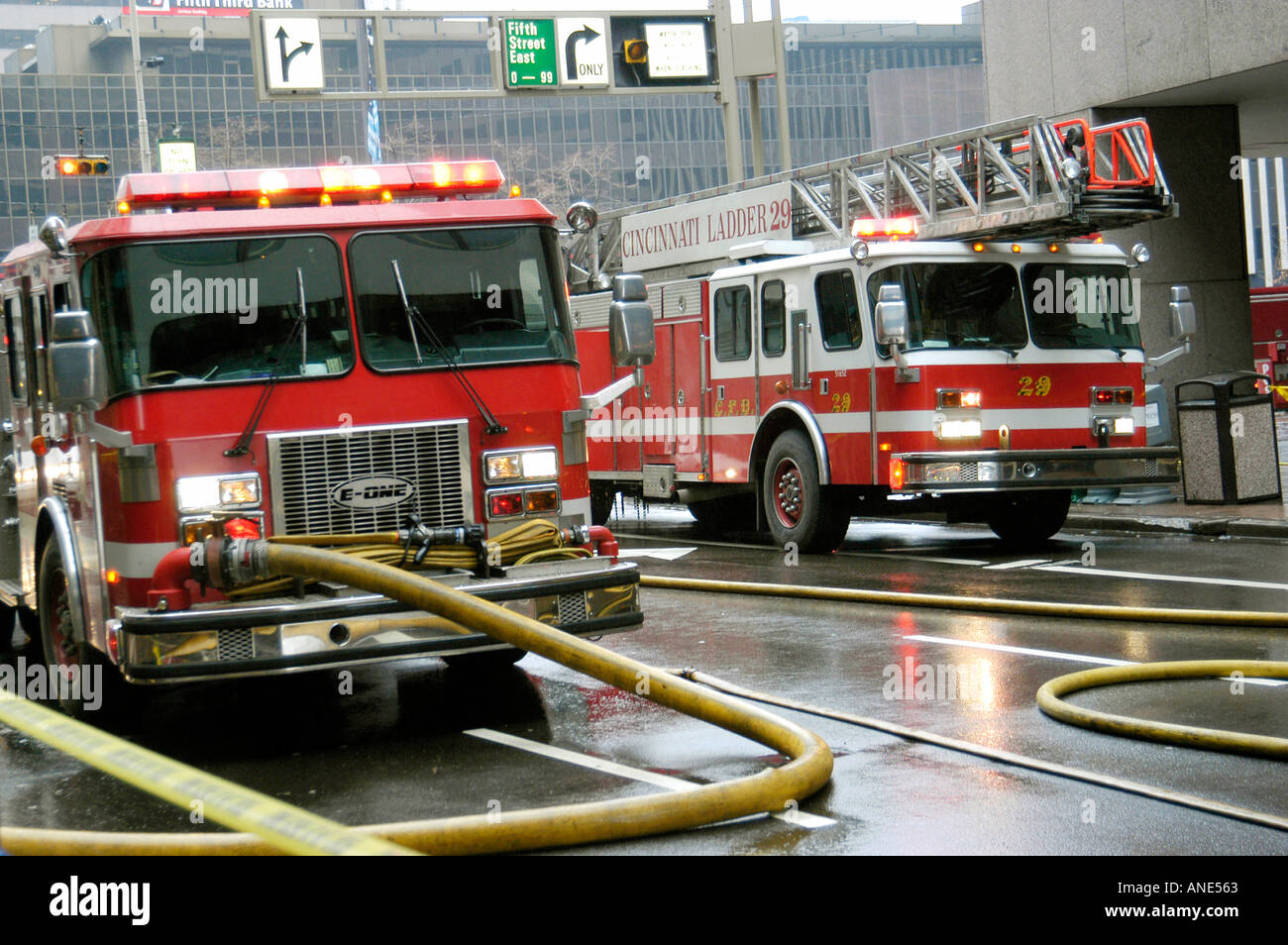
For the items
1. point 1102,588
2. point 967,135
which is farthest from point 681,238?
point 1102,588

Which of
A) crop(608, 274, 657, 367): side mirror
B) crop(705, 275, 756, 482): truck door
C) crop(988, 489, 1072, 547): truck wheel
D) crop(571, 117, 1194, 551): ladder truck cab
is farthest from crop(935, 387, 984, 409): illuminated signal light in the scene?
crop(608, 274, 657, 367): side mirror

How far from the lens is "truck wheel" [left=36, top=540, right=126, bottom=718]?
7398 millimetres

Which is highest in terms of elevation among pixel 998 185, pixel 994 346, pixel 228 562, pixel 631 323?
pixel 998 185

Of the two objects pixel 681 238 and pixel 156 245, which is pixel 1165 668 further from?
pixel 681 238

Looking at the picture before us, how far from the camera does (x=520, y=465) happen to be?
24.2ft

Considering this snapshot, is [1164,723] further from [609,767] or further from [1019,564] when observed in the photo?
[1019,564]

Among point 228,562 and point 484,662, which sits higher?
point 228,562

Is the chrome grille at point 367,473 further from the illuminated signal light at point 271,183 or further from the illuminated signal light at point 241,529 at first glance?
the illuminated signal light at point 271,183

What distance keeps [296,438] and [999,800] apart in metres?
3.49

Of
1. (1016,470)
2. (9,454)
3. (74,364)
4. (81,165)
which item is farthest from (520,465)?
(81,165)

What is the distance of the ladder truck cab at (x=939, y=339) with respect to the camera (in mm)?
13102

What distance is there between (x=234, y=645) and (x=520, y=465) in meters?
1.72

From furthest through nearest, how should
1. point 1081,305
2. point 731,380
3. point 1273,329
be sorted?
point 1273,329, point 731,380, point 1081,305

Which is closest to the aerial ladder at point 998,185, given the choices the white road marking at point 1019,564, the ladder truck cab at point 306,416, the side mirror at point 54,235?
the white road marking at point 1019,564
